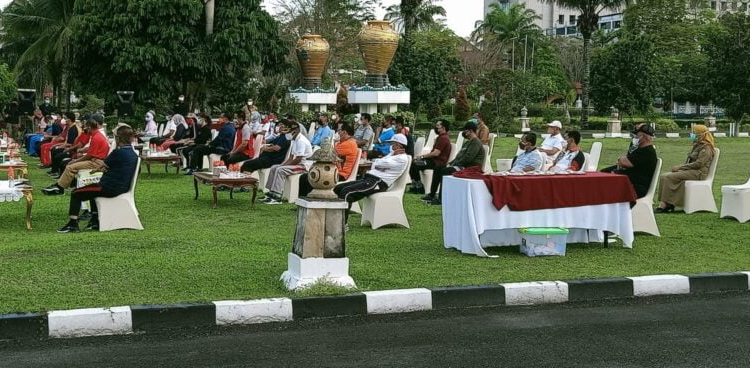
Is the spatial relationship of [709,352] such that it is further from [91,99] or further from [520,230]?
[91,99]

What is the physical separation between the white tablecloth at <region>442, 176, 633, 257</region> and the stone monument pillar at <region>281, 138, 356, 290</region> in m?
2.24

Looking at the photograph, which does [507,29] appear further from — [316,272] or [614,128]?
[316,272]

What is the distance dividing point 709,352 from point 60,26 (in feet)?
130

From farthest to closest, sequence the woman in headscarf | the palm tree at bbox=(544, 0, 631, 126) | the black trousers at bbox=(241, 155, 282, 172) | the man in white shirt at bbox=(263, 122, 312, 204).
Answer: the palm tree at bbox=(544, 0, 631, 126)
the black trousers at bbox=(241, 155, 282, 172)
the man in white shirt at bbox=(263, 122, 312, 204)
the woman in headscarf

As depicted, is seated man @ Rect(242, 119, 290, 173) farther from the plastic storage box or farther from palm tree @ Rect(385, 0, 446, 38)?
palm tree @ Rect(385, 0, 446, 38)

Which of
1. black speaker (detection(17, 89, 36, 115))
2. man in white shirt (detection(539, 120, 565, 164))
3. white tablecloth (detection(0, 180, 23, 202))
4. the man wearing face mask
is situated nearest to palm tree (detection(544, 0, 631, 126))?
black speaker (detection(17, 89, 36, 115))

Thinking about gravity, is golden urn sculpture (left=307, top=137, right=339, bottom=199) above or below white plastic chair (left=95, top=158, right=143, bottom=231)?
above

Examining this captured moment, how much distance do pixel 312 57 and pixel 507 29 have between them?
39.1 meters

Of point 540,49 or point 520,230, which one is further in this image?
point 540,49

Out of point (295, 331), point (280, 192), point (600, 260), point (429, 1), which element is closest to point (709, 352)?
point (295, 331)

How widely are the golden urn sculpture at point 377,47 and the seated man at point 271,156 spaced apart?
73.9ft

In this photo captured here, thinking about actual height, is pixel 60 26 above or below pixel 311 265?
above

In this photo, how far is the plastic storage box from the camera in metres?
9.77

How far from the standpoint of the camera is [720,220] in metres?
13.3
